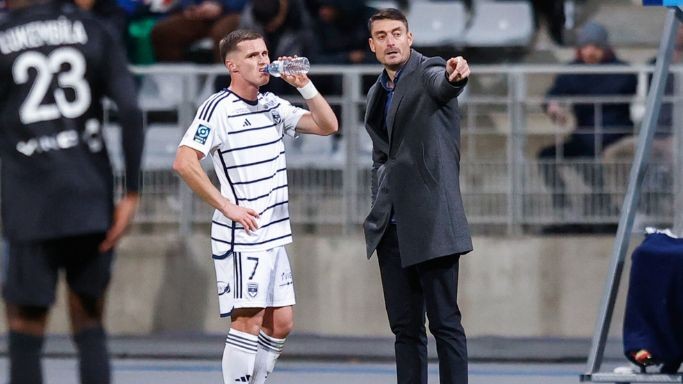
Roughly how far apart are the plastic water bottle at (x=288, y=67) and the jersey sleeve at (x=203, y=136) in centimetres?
40

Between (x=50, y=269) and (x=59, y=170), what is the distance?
0.40 meters

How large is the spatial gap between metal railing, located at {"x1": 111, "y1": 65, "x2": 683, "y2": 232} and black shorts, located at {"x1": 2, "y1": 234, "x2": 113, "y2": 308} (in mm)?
6356

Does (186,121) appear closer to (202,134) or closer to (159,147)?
(159,147)

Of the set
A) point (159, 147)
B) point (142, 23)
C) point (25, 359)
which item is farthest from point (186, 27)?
point (25, 359)

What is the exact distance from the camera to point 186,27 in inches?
601

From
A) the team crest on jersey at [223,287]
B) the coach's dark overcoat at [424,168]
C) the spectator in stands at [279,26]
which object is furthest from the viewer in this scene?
the spectator in stands at [279,26]

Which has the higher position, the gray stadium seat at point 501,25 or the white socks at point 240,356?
the gray stadium seat at point 501,25

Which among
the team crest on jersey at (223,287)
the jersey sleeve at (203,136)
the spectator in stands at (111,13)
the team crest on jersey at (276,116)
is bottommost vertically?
the team crest on jersey at (223,287)

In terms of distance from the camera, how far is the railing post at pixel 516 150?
12648 mm

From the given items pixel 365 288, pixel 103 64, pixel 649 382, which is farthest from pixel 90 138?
pixel 365 288

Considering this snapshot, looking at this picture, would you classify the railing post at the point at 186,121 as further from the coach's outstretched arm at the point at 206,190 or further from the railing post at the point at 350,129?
the coach's outstretched arm at the point at 206,190

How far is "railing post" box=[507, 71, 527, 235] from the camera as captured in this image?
41.5ft

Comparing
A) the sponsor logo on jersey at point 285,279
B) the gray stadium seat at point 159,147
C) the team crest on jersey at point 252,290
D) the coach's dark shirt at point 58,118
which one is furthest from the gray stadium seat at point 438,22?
the coach's dark shirt at point 58,118

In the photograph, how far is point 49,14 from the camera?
6.52m
